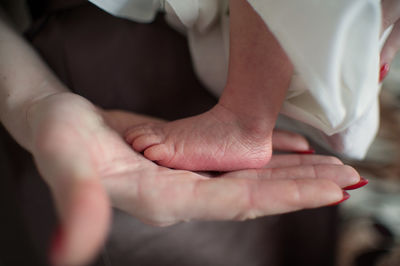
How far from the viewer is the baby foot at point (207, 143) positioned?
1.76ft

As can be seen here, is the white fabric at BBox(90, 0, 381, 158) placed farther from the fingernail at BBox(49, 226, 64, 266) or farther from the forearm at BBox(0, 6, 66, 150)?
the fingernail at BBox(49, 226, 64, 266)

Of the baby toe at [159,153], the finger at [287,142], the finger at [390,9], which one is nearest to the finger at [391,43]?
the finger at [390,9]

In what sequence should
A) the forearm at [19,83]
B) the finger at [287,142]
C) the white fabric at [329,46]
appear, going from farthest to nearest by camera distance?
the finger at [287,142] → the forearm at [19,83] → the white fabric at [329,46]

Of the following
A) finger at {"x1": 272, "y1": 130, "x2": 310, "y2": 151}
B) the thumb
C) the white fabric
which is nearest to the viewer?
the thumb

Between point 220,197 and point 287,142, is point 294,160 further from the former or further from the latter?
point 220,197

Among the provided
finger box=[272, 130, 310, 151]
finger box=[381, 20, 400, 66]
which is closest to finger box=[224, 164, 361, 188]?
finger box=[272, 130, 310, 151]

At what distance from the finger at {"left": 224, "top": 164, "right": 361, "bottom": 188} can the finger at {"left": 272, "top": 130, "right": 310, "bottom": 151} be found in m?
0.12

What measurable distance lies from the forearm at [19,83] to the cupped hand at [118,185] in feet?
0.15

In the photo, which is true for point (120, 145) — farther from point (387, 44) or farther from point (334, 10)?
point (387, 44)

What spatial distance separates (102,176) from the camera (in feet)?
1.48

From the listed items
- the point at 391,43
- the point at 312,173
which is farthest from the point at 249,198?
the point at 391,43

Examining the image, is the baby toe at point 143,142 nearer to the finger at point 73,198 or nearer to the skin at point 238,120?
the skin at point 238,120

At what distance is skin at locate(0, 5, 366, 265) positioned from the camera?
1.08 feet

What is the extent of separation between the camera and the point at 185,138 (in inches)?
21.7
